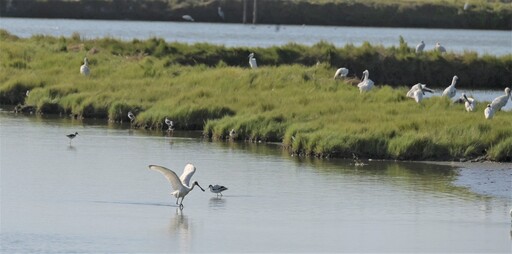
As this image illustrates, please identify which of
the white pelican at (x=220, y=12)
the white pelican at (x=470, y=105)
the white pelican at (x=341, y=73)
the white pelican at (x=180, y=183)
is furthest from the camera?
the white pelican at (x=220, y=12)

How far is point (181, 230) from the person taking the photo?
54.0ft

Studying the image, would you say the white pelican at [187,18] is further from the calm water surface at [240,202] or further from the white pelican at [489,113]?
the white pelican at [489,113]

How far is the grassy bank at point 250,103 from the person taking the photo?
902 inches

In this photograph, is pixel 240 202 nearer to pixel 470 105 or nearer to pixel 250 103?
pixel 470 105

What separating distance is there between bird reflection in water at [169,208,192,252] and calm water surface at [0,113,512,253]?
0.09 ft

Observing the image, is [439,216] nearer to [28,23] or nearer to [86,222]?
[86,222]

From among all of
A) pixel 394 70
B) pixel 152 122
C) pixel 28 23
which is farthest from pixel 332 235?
pixel 28 23

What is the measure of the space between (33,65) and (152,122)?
811cm

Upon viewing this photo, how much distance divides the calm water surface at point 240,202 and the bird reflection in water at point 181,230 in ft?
0.09

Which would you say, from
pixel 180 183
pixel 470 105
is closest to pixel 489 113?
pixel 470 105

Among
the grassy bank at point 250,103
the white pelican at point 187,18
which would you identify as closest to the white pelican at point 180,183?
the grassy bank at point 250,103

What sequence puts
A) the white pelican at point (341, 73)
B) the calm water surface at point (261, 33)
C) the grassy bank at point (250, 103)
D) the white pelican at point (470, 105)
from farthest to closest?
1. the calm water surface at point (261, 33)
2. the white pelican at point (341, 73)
3. the white pelican at point (470, 105)
4. the grassy bank at point (250, 103)

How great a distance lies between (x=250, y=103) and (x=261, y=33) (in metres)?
40.4

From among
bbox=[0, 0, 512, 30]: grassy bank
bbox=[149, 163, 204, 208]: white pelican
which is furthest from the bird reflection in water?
bbox=[0, 0, 512, 30]: grassy bank
